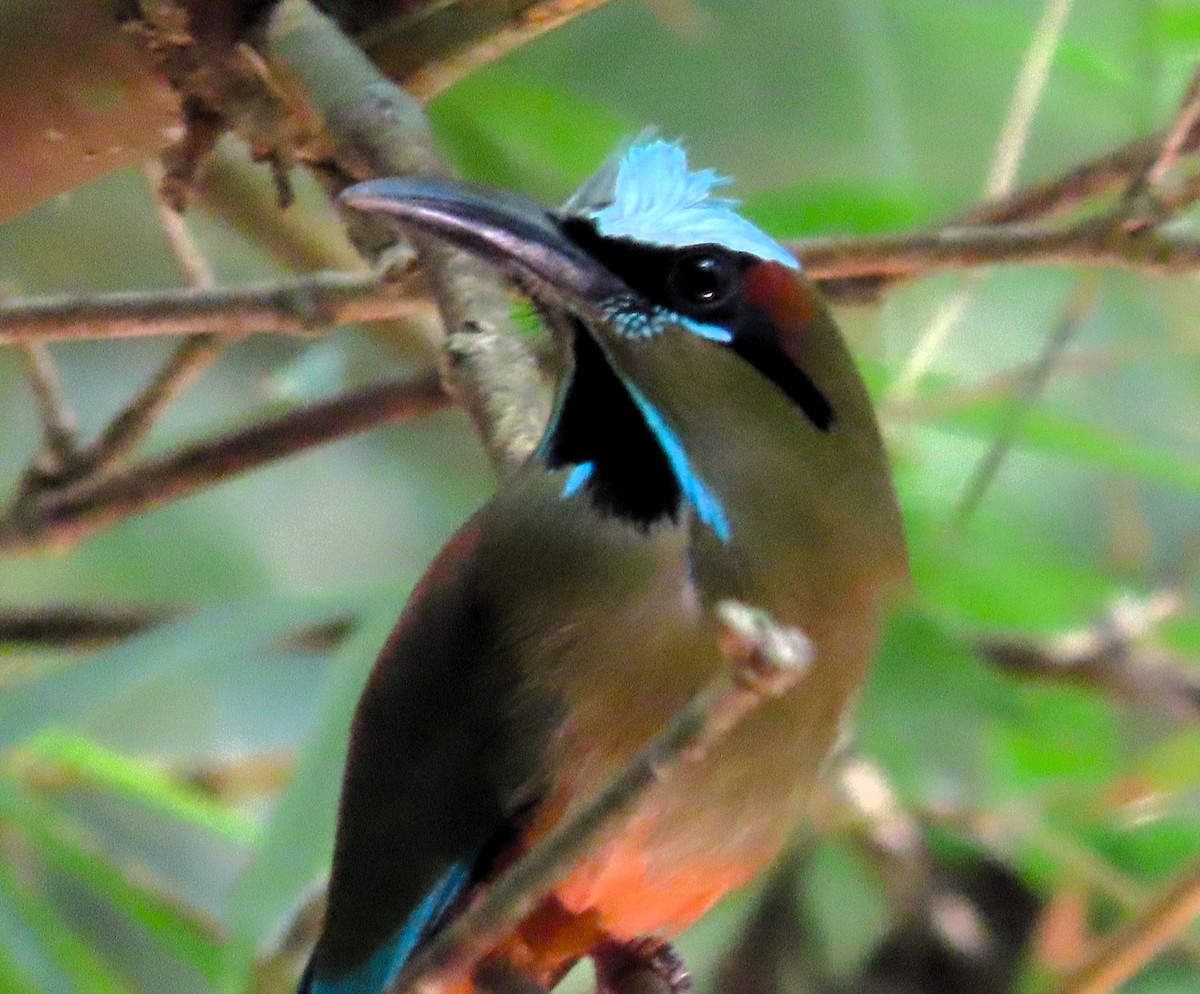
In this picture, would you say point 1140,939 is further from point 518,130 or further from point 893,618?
point 518,130

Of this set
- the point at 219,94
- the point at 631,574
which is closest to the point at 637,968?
the point at 631,574

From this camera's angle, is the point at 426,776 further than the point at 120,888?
No

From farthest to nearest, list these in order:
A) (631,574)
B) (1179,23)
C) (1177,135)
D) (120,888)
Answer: (120,888)
(1179,23)
(1177,135)
(631,574)

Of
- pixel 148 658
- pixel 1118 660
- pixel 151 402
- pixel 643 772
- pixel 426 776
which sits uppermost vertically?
pixel 643 772

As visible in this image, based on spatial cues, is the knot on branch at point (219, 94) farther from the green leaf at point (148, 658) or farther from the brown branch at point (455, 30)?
the green leaf at point (148, 658)

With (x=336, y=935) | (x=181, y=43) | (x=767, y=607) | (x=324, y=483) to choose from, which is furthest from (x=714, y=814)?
(x=324, y=483)

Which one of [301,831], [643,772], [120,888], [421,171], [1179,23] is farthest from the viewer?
[120,888]

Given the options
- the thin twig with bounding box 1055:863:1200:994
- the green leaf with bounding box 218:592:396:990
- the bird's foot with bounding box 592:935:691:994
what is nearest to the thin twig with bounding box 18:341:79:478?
the green leaf with bounding box 218:592:396:990

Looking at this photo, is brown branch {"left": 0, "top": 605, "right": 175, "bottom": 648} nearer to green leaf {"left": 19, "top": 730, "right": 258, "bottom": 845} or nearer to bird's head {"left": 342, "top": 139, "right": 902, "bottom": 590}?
green leaf {"left": 19, "top": 730, "right": 258, "bottom": 845}
